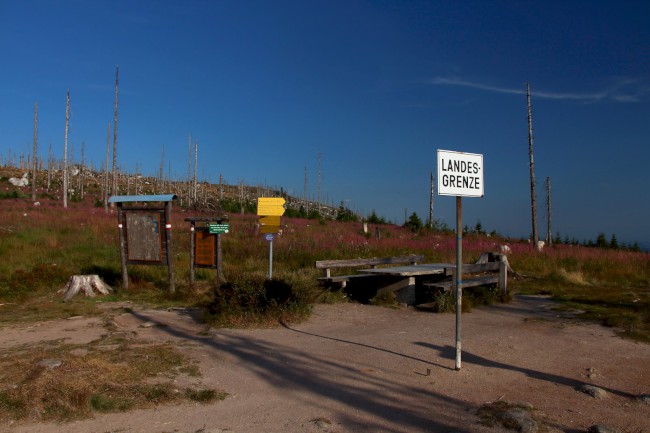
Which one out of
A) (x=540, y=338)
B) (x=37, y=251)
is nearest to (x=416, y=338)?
(x=540, y=338)

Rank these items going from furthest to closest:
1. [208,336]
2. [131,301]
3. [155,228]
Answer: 1. [155,228]
2. [131,301]
3. [208,336]

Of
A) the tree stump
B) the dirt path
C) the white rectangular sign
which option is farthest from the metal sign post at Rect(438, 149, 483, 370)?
the tree stump

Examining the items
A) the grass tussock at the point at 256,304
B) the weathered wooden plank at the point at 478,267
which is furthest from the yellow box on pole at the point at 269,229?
the weathered wooden plank at the point at 478,267

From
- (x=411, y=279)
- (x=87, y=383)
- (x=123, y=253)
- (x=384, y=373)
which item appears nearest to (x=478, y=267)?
(x=411, y=279)

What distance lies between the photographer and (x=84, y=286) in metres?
11.4

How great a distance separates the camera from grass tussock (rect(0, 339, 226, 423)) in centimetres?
449

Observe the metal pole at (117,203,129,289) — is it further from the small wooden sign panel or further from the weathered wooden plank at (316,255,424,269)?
the weathered wooden plank at (316,255,424,269)

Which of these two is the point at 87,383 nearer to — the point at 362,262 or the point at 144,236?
the point at 144,236

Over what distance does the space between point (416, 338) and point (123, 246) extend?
7.72 meters

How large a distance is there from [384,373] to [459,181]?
2.25m

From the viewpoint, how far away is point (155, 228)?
39.7ft

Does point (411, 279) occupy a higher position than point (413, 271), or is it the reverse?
point (413, 271)

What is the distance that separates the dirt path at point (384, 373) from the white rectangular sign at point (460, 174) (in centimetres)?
198

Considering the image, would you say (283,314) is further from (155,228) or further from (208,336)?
(155,228)
